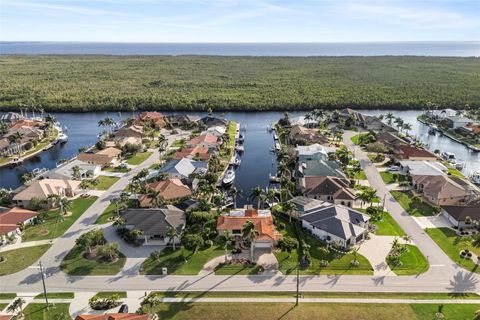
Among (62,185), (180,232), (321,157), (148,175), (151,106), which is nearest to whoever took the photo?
(180,232)

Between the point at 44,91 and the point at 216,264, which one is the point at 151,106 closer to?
the point at 44,91

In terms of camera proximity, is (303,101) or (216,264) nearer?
(216,264)

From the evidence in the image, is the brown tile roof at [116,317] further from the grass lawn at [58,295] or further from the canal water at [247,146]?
the canal water at [247,146]

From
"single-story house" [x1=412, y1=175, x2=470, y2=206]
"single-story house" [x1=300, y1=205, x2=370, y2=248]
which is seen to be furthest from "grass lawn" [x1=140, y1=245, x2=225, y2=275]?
"single-story house" [x1=412, y1=175, x2=470, y2=206]

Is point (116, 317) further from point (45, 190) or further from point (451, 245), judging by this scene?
point (451, 245)

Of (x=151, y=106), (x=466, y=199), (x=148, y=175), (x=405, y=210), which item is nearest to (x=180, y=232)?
(x=148, y=175)
